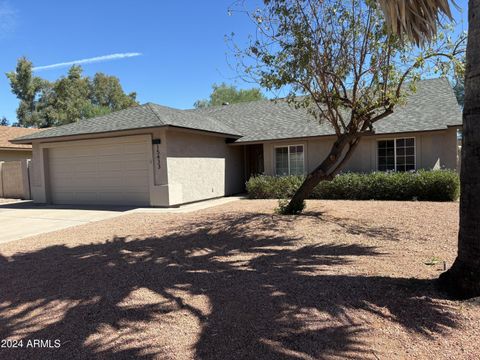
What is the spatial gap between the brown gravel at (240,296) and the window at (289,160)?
8.74 meters

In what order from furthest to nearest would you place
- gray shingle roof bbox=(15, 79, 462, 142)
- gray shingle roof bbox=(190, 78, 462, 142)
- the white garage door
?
gray shingle roof bbox=(190, 78, 462, 142), gray shingle roof bbox=(15, 79, 462, 142), the white garage door

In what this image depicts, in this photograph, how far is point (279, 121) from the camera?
63.1 feet

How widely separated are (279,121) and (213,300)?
50.7 ft

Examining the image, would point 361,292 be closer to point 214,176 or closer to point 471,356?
point 471,356

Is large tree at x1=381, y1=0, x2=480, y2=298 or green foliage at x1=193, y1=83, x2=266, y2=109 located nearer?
large tree at x1=381, y1=0, x2=480, y2=298

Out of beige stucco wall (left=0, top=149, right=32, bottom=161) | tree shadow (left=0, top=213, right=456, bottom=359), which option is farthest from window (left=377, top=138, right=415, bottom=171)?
beige stucco wall (left=0, top=149, right=32, bottom=161)

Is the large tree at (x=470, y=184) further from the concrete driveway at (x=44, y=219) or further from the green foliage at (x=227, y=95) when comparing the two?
the green foliage at (x=227, y=95)

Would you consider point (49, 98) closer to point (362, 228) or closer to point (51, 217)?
point (51, 217)

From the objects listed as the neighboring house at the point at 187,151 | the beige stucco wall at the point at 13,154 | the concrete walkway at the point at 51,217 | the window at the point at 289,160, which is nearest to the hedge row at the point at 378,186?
the window at the point at 289,160

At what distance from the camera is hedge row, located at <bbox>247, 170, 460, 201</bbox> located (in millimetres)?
13047

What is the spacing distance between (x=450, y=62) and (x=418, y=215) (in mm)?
→ 4054

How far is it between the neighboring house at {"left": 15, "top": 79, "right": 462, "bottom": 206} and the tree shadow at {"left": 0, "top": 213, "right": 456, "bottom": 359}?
7.18 meters

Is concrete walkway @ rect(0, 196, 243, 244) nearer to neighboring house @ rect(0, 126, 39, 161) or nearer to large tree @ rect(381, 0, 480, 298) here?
large tree @ rect(381, 0, 480, 298)

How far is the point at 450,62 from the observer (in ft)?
31.4
